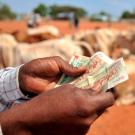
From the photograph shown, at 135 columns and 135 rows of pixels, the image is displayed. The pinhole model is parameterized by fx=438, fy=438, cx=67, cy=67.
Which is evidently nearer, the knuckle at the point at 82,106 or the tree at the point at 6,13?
the knuckle at the point at 82,106

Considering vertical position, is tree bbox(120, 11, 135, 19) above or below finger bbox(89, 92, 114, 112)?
below

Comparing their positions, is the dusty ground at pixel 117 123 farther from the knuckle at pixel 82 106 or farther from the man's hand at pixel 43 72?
the knuckle at pixel 82 106

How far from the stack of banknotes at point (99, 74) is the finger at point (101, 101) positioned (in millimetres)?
Answer: 124

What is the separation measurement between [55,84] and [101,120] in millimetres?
4621

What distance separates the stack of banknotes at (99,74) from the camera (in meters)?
1.71

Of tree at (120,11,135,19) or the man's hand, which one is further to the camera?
tree at (120,11,135,19)

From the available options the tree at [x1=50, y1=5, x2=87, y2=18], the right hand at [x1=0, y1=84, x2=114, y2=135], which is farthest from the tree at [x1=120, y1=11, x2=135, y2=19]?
the right hand at [x1=0, y1=84, x2=114, y2=135]

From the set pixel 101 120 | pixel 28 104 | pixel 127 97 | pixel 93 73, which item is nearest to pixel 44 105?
pixel 28 104

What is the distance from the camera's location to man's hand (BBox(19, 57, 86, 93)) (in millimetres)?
1921

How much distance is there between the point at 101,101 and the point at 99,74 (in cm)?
36

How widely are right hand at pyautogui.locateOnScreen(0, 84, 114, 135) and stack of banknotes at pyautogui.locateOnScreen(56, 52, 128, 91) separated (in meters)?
0.22

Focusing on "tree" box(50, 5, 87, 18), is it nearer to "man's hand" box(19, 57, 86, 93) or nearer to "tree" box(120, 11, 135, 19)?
"tree" box(120, 11, 135, 19)

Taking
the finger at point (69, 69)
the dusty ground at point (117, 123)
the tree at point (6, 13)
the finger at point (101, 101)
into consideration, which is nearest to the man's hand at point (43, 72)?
the finger at point (69, 69)

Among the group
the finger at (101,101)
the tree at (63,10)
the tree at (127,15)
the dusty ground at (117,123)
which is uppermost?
the finger at (101,101)
